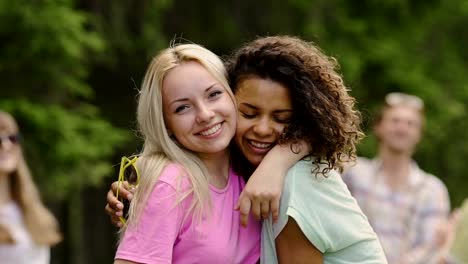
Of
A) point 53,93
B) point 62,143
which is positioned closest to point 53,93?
point 53,93

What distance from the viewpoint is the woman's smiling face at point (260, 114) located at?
3.45 meters

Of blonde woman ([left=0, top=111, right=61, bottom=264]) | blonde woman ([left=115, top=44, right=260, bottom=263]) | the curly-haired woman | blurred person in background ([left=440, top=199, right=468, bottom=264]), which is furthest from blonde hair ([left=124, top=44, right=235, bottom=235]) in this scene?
blonde woman ([left=0, top=111, right=61, bottom=264])

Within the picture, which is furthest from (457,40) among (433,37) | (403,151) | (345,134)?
(345,134)

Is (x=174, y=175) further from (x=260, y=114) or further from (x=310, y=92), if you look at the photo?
(x=310, y=92)

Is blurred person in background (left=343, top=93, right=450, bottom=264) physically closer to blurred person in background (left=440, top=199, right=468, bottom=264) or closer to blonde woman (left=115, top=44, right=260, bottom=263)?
blurred person in background (left=440, top=199, right=468, bottom=264)

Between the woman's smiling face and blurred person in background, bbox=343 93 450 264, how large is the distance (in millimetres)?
2881

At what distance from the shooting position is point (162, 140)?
3420 millimetres

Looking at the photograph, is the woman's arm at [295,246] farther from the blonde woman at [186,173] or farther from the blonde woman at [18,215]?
the blonde woman at [18,215]

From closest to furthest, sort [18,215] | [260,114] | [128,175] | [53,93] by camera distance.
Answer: [260,114], [128,175], [18,215], [53,93]

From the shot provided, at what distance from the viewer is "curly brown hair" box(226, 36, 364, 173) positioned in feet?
11.2

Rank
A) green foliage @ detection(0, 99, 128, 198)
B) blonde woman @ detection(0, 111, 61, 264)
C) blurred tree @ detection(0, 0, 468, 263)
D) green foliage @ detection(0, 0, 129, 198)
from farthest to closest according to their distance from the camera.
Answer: green foliage @ detection(0, 99, 128, 198)
blurred tree @ detection(0, 0, 468, 263)
green foliage @ detection(0, 0, 129, 198)
blonde woman @ detection(0, 111, 61, 264)

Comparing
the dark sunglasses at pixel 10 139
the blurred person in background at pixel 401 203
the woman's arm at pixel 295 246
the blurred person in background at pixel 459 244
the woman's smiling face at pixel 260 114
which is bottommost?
the blurred person in background at pixel 401 203

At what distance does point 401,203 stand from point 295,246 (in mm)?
3257

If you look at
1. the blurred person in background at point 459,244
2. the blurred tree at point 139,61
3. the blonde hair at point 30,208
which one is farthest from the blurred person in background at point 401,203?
the blurred tree at point 139,61
